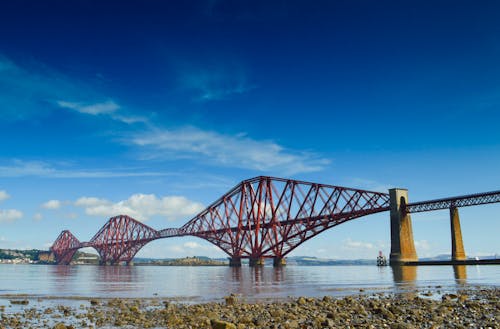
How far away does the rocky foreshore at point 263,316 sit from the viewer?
13105 mm

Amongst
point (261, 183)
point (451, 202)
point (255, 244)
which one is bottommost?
point (255, 244)

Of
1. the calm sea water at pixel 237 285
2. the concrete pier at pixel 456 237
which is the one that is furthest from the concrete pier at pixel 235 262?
the calm sea water at pixel 237 285

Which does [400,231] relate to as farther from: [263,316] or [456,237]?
[263,316]

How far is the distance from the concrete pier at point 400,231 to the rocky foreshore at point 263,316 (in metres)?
59.1

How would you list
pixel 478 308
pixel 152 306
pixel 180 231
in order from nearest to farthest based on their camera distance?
1. pixel 478 308
2. pixel 152 306
3. pixel 180 231

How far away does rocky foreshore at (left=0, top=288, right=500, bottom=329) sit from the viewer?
43.0 ft

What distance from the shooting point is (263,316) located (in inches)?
588

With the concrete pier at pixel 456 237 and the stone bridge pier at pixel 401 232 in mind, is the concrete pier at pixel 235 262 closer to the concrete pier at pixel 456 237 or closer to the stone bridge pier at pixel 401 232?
the stone bridge pier at pixel 401 232

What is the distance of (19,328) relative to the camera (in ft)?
43.1

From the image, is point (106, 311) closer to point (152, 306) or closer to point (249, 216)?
point (152, 306)

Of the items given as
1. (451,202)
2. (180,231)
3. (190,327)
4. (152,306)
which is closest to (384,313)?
(190,327)

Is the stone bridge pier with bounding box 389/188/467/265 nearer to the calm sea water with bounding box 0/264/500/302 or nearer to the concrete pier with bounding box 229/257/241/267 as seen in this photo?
the calm sea water with bounding box 0/264/500/302

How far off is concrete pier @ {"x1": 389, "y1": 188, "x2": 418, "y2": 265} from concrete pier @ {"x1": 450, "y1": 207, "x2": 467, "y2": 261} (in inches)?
311

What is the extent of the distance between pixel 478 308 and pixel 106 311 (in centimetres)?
1477
